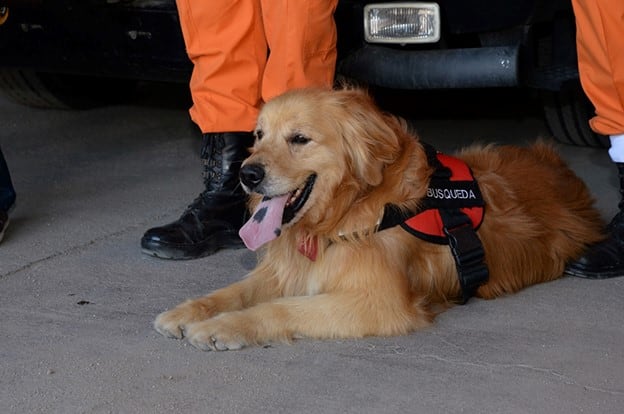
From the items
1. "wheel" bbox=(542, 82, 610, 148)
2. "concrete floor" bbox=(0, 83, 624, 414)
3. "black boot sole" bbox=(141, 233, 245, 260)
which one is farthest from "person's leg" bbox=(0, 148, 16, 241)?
"wheel" bbox=(542, 82, 610, 148)

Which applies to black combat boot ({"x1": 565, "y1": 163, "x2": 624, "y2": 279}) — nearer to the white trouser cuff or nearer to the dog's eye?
the white trouser cuff

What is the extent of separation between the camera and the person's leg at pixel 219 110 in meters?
4.30

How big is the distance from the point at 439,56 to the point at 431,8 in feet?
0.66

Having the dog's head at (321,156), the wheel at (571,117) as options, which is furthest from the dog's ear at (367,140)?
the wheel at (571,117)

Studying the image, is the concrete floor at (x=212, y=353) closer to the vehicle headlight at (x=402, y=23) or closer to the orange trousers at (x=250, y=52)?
the orange trousers at (x=250, y=52)

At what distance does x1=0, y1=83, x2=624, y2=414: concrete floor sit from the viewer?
3174 millimetres

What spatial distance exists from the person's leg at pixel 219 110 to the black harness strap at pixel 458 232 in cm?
94

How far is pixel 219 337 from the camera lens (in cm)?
350

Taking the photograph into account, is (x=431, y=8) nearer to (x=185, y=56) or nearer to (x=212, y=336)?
(x=185, y=56)

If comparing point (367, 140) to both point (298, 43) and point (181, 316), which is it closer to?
point (298, 43)

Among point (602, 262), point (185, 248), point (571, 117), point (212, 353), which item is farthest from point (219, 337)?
point (571, 117)

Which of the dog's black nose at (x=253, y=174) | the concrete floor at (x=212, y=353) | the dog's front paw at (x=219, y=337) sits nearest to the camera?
the concrete floor at (x=212, y=353)

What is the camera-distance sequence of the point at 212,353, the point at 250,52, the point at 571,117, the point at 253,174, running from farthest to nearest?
the point at 571,117, the point at 250,52, the point at 253,174, the point at 212,353

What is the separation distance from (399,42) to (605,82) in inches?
41.8
